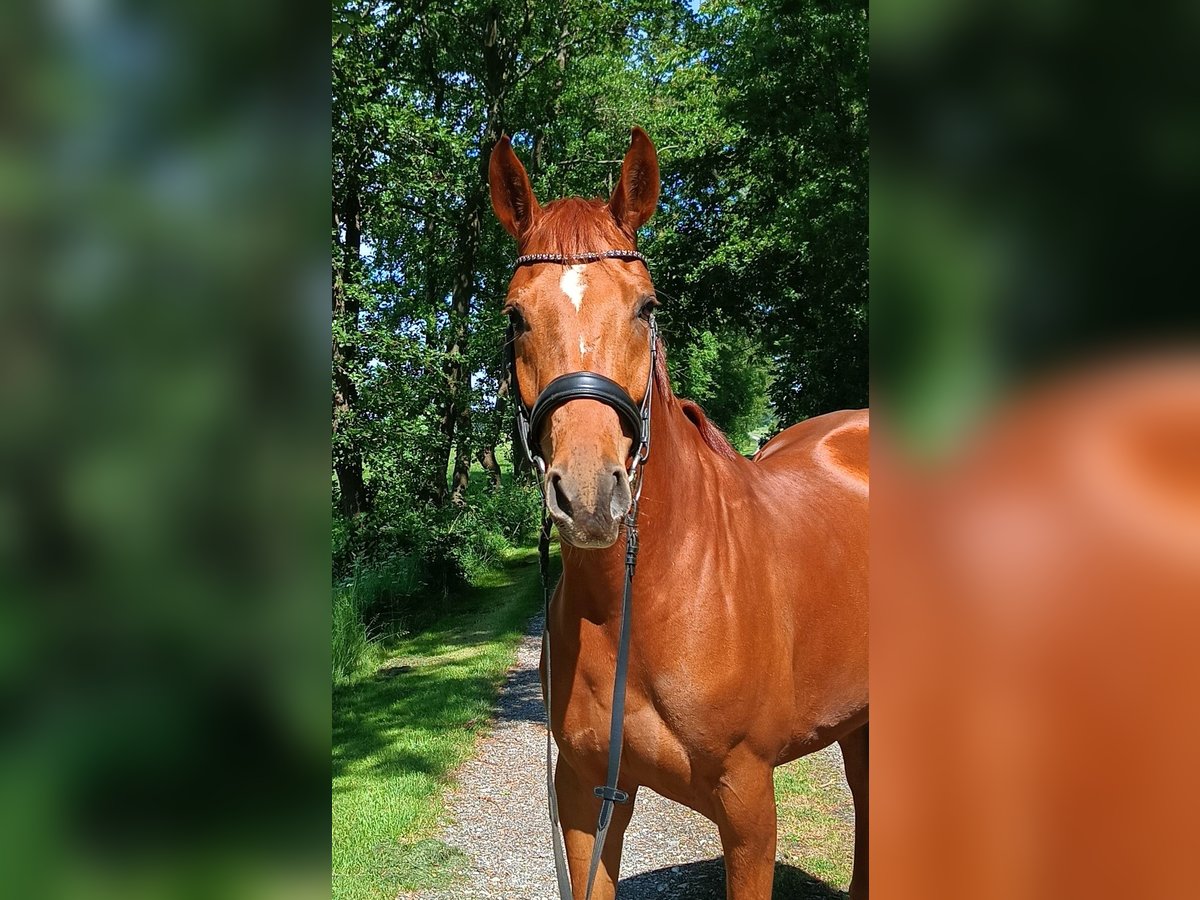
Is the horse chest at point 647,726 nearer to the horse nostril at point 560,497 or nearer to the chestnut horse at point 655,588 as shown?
the chestnut horse at point 655,588

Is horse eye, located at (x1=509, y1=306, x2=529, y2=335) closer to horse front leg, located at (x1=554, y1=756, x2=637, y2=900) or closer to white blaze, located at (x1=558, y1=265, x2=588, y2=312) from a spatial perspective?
white blaze, located at (x1=558, y1=265, x2=588, y2=312)

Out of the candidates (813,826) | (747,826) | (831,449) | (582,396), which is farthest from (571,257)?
(813,826)

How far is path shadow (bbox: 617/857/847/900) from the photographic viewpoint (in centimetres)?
390

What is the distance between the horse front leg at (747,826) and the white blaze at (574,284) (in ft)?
4.50

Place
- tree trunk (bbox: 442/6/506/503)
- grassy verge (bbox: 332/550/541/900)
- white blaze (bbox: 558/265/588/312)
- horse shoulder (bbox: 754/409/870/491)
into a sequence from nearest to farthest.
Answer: white blaze (bbox: 558/265/588/312) < horse shoulder (bbox: 754/409/870/491) < grassy verge (bbox: 332/550/541/900) < tree trunk (bbox: 442/6/506/503)

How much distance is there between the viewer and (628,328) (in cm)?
195

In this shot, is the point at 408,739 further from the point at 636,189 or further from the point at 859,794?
the point at 636,189

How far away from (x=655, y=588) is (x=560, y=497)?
2.02 ft

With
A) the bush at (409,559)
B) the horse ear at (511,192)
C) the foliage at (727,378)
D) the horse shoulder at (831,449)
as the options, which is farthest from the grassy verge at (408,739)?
the foliage at (727,378)

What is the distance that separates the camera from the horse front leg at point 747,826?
2213 mm

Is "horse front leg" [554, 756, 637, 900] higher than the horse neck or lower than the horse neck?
lower

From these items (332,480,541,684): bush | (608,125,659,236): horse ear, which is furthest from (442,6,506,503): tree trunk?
(608,125,659,236): horse ear

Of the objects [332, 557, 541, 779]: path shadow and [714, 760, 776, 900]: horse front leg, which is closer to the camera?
[714, 760, 776, 900]: horse front leg
